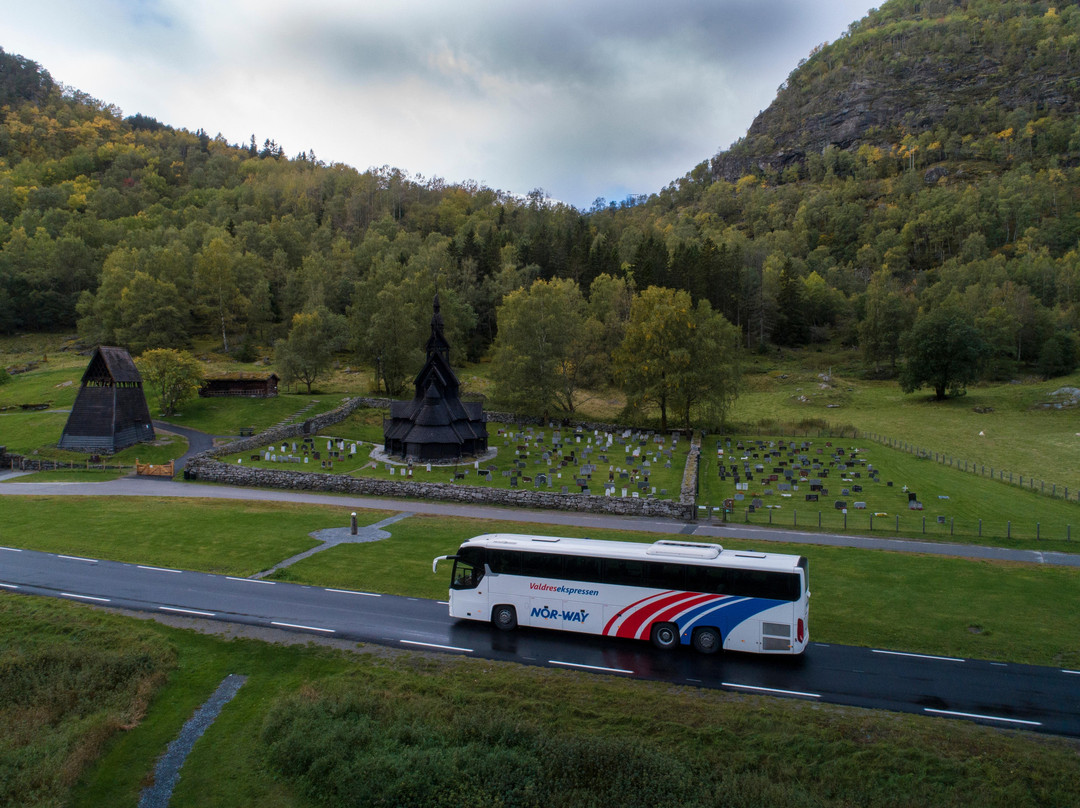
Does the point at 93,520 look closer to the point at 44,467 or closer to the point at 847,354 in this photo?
the point at 44,467

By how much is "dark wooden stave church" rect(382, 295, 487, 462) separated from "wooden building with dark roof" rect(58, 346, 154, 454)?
1971cm

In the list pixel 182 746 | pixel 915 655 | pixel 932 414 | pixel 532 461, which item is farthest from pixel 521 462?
pixel 932 414

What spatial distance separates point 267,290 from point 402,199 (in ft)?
189

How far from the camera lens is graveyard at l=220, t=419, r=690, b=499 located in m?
42.2

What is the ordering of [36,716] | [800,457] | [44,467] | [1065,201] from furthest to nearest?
[1065,201]
[800,457]
[44,467]
[36,716]

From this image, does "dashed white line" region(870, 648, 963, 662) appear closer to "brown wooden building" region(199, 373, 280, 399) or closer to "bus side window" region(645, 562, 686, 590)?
"bus side window" region(645, 562, 686, 590)

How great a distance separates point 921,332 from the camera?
3164 inches

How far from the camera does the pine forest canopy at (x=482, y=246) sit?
297ft

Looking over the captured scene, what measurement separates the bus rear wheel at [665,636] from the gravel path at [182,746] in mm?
10651

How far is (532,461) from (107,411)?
3270 cm

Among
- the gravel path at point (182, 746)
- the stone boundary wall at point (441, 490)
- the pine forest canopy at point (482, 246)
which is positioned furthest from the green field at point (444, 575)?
the pine forest canopy at point (482, 246)

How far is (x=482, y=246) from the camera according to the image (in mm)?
111688

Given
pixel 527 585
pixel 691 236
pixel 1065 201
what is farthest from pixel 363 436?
pixel 1065 201

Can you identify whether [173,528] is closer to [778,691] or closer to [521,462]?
[521,462]
